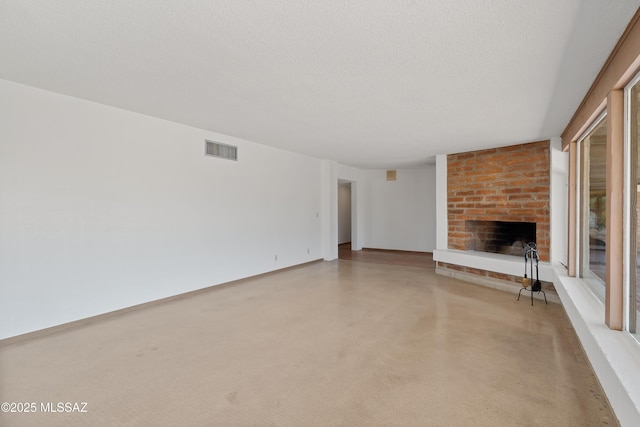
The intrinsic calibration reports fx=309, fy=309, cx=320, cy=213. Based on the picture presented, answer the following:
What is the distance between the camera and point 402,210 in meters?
8.60

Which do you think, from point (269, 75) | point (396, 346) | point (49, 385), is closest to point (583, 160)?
point (396, 346)

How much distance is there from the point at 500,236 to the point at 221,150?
16.9ft

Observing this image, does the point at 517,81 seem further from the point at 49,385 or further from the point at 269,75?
the point at 49,385

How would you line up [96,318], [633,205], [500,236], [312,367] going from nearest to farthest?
[633,205], [312,367], [96,318], [500,236]

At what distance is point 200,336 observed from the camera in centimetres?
307

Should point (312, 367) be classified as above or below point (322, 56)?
below

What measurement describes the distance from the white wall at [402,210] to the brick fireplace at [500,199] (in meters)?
2.22

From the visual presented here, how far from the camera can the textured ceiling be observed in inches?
68.8

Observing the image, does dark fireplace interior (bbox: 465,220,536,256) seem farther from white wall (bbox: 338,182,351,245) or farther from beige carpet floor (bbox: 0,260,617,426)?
white wall (bbox: 338,182,351,245)

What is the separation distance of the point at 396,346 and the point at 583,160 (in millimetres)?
3260

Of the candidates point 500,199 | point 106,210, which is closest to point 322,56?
point 106,210

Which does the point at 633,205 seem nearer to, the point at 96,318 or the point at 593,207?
the point at 593,207

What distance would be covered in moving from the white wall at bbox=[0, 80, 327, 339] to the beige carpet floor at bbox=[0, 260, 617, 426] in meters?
0.36

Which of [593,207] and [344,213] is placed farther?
[344,213]
